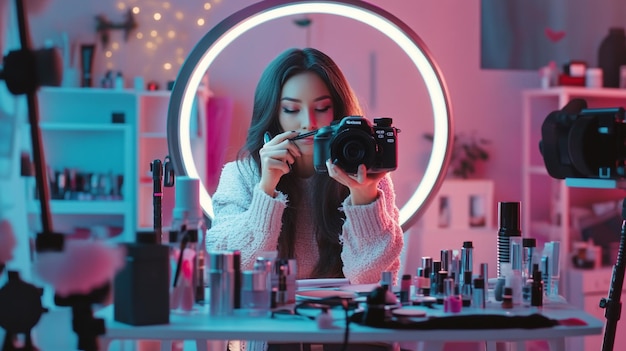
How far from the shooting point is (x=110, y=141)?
325 centimetres

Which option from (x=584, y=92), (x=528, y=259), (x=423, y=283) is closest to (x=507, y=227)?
(x=528, y=259)

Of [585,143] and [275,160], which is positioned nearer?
[585,143]

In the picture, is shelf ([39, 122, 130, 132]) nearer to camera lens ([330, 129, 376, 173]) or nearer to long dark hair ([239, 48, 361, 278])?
long dark hair ([239, 48, 361, 278])

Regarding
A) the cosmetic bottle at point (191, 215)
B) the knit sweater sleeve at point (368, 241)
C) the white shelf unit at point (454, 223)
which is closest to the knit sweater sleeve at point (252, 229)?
the knit sweater sleeve at point (368, 241)

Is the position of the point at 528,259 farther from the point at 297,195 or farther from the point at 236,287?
the point at 297,195

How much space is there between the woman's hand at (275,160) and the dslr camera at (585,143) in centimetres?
44

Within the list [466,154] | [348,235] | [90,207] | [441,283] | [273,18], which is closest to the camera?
[441,283]

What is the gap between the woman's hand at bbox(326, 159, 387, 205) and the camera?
123 centimetres

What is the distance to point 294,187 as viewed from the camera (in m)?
1.55

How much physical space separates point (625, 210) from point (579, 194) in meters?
2.18

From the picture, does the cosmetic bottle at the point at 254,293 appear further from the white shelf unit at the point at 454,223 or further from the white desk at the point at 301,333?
the white shelf unit at the point at 454,223

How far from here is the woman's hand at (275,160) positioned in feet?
4.45

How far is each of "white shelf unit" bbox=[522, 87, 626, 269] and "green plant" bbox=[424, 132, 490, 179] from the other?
19 cm

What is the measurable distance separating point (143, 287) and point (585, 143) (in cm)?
67
